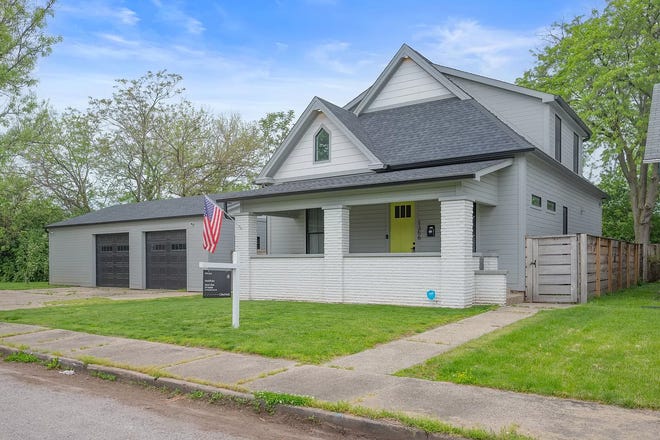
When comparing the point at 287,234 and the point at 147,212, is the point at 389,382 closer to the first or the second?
the point at 287,234

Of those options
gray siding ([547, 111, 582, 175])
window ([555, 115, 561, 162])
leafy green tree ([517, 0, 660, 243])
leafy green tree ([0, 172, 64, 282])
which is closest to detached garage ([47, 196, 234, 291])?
leafy green tree ([0, 172, 64, 282])

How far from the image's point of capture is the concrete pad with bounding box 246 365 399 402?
555 cm

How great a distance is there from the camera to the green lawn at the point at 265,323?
26.8 ft

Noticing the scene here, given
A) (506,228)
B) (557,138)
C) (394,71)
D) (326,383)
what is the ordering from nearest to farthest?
(326,383), (506,228), (557,138), (394,71)

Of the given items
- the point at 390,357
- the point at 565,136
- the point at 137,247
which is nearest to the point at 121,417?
the point at 390,357

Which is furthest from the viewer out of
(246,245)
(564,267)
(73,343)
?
(246,245)

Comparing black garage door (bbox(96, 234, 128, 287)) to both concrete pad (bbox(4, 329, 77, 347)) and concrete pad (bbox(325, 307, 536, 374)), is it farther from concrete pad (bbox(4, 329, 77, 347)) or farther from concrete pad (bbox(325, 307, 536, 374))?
concrete pad (bbox(325, 307, 536, 374))

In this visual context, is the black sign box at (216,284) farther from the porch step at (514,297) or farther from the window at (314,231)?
the window at (314,231)

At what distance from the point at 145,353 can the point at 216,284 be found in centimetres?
209

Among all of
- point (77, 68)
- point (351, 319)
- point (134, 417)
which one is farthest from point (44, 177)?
point (134, 417)

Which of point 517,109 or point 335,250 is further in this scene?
point 517,109

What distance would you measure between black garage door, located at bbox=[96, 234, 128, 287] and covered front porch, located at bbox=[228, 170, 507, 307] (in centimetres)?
930

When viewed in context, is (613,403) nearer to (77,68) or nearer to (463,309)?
(463,309)

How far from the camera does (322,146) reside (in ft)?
58.7
